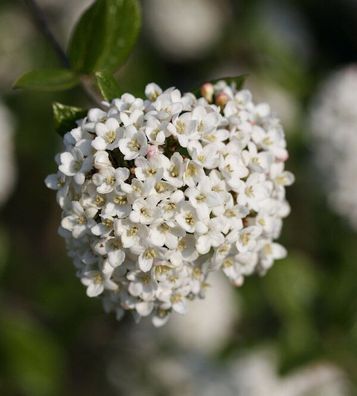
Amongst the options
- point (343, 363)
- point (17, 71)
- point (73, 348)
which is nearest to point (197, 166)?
point (343, 363)

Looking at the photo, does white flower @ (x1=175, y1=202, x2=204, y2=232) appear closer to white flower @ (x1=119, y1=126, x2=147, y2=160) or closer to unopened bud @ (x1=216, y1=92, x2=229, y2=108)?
white flower @ (x1=119, y1=126, x2=147, y2=160)

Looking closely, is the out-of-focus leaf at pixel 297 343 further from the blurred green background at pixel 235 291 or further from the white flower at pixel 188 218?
the white flower at pixel 188 218

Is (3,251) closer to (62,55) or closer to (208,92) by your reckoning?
(62,55)

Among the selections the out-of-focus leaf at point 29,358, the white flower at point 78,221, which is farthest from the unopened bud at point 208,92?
the out-of-focus leaf at point 29,358

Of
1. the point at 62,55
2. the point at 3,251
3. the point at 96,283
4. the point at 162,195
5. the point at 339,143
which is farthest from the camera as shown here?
the point at 3,251

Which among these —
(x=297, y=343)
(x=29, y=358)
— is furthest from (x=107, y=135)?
(x=29, y=358)

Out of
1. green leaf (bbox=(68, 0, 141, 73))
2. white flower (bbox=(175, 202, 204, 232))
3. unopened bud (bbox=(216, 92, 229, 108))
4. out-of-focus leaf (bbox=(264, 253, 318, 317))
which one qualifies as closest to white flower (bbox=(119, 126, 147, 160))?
white flower (bbox=(175, 202, 204, 232))

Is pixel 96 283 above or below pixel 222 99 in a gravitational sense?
below
